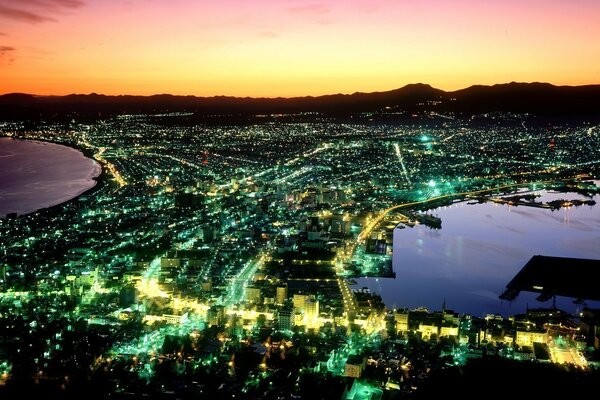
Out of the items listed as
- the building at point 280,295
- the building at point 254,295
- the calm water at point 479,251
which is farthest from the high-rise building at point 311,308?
the calm water at point 479,251

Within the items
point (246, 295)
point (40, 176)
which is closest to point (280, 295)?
point (246, 295)

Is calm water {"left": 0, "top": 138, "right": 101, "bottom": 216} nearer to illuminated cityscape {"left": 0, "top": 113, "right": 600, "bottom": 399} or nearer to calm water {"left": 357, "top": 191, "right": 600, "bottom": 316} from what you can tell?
illuminated cityscape {"left": 0, "top": 113, "right": 600, "bottom": 399}

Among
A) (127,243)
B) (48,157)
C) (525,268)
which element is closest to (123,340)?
(127,243)

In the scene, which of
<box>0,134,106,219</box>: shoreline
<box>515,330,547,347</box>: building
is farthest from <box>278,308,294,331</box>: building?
<box>0,134,106,219</box>: shoreline

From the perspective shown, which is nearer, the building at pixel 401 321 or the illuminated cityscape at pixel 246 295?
the illuminated cityscape at pixel 246 295

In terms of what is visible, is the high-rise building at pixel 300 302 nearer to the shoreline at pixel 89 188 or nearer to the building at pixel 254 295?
the building at pixel 254 295

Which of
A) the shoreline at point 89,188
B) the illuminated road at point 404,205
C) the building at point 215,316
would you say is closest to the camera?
the building at point 215,316

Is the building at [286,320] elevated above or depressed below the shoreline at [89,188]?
below
